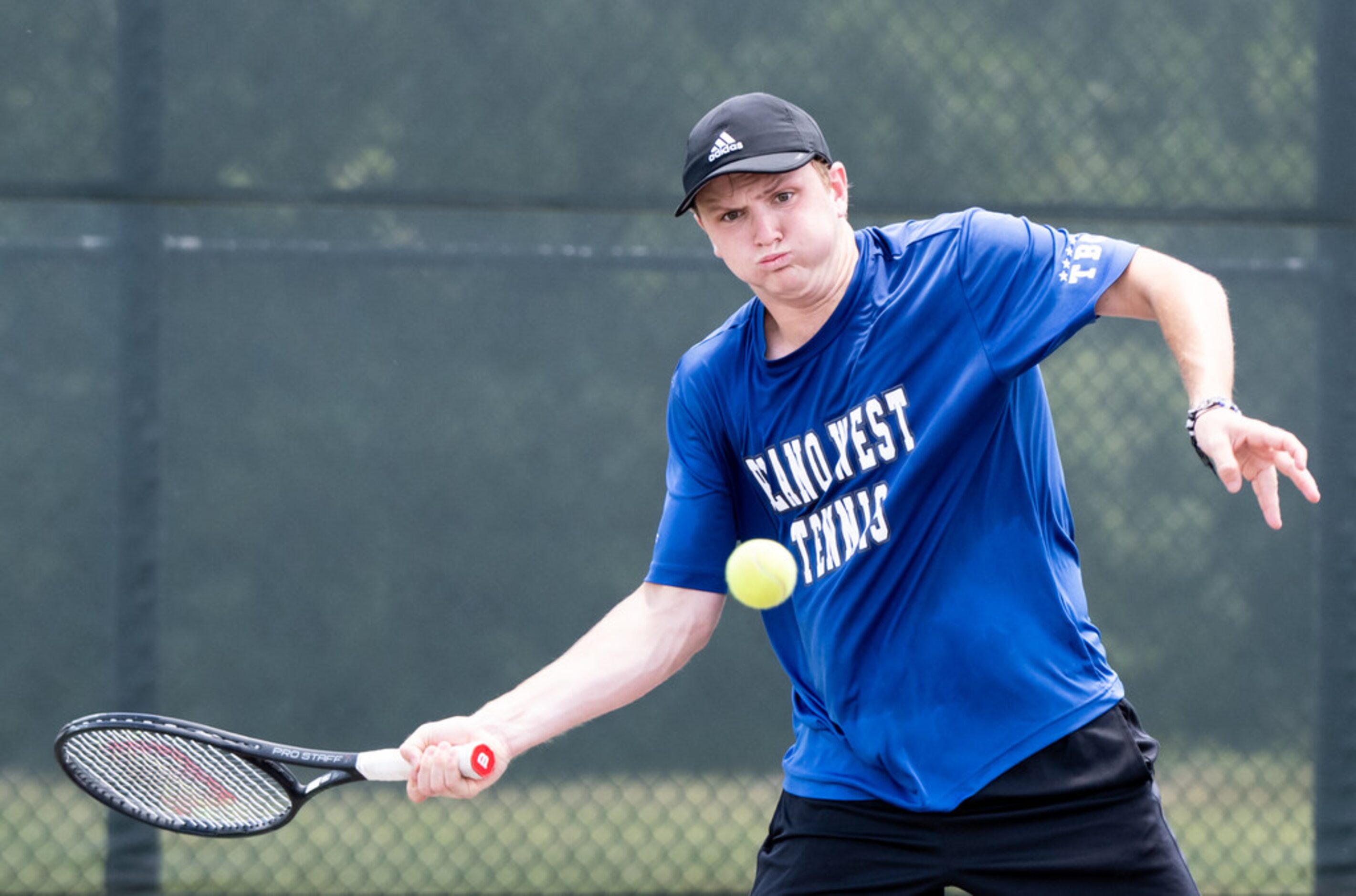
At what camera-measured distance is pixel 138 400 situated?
394cm

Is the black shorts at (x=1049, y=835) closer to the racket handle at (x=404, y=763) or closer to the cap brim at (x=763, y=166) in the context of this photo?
the racket handle at (x=404, y=763)

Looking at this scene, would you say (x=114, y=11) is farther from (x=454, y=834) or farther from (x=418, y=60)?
(x=454, y=834)

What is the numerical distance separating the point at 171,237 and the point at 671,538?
7.22 feet

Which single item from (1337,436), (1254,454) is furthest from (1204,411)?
(1337,436)

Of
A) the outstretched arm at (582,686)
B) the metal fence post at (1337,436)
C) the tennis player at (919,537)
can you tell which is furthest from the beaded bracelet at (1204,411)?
the metal fence post at (1337,436)

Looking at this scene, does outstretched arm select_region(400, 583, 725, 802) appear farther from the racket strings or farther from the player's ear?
the player's ear

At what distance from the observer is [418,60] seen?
4.01 m

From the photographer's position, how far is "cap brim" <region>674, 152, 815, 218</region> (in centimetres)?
217

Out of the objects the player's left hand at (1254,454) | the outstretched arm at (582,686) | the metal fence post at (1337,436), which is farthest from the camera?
the metal fence post at (1337,436)

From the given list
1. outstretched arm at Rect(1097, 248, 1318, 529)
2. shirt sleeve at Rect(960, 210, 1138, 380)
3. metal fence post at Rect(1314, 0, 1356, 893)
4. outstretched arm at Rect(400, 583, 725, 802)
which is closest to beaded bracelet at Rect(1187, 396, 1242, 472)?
outstretched arm at Rect(1097, 248, 1318, 529)

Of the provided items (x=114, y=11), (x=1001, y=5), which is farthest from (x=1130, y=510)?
(x=114, y=11)

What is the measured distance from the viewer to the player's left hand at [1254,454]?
1.76 m

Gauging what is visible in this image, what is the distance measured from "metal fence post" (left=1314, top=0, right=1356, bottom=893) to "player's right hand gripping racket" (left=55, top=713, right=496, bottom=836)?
289cm

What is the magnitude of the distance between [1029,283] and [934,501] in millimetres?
365
